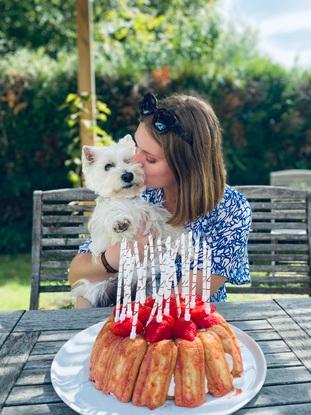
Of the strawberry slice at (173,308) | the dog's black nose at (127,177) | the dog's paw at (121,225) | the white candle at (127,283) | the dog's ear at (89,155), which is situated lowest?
the strawberry slice at (173,308)

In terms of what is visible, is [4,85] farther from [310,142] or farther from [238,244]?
[238,244]

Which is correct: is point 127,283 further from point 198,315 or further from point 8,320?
point 8,320

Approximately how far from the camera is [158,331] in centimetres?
132

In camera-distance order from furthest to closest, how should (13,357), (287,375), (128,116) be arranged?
(128,116), (13,357), (287,375)

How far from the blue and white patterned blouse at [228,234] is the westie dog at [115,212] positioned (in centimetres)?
21

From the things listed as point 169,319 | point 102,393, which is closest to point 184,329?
point 169,319

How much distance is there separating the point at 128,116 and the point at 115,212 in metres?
4.29

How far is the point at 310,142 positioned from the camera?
6.96 metres

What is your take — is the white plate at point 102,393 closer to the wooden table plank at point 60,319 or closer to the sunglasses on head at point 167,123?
the wooden table plank at point 60,319

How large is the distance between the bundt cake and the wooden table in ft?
0.40

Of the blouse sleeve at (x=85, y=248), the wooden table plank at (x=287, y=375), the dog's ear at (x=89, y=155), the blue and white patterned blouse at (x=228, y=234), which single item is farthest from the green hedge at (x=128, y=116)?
the wooden table plank at (x=287, y=375)

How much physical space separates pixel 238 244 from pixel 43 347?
0.97 meters

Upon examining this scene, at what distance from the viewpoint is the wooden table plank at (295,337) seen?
1622mm

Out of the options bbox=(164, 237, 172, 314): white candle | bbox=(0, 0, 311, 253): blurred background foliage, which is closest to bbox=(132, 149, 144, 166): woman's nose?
bbox=(164, 237, 172, 314): white candle
